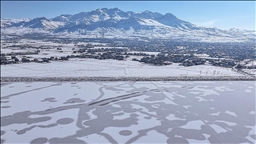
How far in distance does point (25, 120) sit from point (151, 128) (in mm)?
5655

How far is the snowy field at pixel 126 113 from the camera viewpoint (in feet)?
29.0

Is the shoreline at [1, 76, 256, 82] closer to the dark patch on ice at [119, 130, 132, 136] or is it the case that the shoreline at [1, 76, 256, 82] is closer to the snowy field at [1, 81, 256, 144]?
the snowy field at [1, 81, 256, 144]

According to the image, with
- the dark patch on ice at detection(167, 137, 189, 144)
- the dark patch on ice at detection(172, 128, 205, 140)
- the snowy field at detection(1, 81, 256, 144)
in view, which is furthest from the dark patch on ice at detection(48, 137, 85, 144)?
the dark patch on ice at detection(172, 128, 205, 140)

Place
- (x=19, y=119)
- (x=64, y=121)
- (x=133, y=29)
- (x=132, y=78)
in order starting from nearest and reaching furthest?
1. (x=19, y=119)
2. (x=64, y=121)
3. (x=132, y=78)
4. (x=133, y=29)

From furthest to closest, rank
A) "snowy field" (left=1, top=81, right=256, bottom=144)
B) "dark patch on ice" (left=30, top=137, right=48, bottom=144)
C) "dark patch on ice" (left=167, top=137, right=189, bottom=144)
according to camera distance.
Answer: "snowy field" (left=1, top=81, right=256, bottom=144) → "dark patch on ice" (left=167, top=137, right=189, bottom=144) → "dark patch on ice" (left=30, top=137, right=48, bottom=144)

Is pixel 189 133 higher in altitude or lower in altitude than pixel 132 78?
lower

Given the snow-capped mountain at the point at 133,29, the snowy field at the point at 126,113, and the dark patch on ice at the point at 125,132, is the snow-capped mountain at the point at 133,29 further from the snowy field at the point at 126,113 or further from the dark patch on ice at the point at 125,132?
the dark patch on ice at the point at 125,132

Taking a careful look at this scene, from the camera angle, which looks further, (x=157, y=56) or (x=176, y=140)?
(x=157, y=56)

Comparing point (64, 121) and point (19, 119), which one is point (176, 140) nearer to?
point (64, 121)

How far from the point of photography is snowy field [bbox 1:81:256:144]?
8.83 meters

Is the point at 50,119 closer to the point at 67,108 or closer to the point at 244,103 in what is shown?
the point at 67,108

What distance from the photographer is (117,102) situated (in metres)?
12.8

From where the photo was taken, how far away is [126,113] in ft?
37.0

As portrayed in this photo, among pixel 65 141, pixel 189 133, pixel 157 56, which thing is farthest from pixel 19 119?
pixel 157 56
